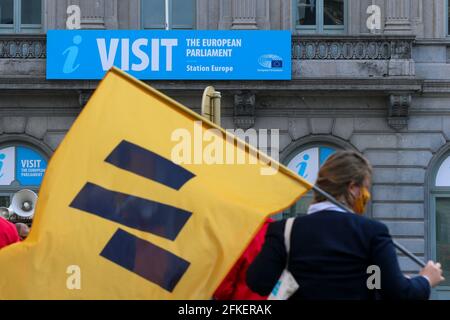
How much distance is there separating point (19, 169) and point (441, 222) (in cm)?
911

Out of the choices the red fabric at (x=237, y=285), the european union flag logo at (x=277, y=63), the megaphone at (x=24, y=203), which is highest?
the european union flag logo at (x=277, y=63)

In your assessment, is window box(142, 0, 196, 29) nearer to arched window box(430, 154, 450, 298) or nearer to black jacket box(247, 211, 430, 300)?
arched window box(430, 154, 450, 298)

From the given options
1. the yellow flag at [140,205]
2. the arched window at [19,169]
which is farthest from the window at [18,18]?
the yellow flag at [140,205]

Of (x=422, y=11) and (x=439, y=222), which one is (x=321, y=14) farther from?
(x=439, y=222)

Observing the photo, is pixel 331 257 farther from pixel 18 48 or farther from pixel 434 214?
pixel 18 48

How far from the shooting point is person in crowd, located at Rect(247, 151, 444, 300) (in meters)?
4.94

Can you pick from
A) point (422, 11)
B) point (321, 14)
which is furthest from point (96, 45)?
point (422, 11)

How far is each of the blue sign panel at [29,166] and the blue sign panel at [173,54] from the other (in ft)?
5.75

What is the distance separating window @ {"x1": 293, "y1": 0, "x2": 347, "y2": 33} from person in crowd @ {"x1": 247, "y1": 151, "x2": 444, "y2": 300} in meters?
20.0

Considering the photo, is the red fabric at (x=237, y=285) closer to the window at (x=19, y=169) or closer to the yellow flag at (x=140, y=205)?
the yellow flag at (x=140, y=205)

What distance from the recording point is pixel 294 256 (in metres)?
5.01

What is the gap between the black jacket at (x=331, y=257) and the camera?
4.95 metres

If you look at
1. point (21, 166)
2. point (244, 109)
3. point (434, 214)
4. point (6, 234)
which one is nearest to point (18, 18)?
point (21, 166)

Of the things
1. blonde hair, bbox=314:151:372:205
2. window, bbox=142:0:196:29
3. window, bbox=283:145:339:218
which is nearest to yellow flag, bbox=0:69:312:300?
blonde hair, bbox=314:151:372:205
